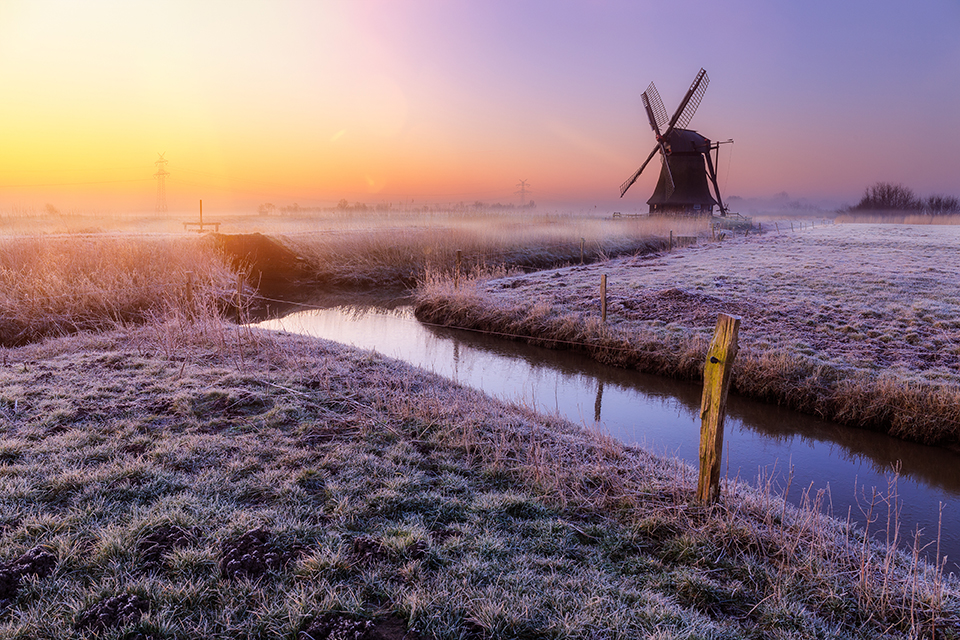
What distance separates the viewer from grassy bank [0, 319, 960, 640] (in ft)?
9.55

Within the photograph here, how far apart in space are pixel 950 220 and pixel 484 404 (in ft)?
270

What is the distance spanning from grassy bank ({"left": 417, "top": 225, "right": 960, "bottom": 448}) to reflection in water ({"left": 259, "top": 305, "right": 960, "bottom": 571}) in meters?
0.38

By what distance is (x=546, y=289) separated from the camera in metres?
16.4

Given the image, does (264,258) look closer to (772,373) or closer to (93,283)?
(93,283)

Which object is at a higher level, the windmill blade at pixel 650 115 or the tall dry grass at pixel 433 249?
the windmill blade at pixel 650 115

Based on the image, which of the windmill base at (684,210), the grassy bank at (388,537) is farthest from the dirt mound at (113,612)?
the windmill base at (684,210)

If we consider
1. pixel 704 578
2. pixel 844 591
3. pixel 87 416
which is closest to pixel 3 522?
pixel 87 416

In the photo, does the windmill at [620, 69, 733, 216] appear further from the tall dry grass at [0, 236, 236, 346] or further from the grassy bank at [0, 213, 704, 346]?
the tall dry grass at [0, 236, 236, 346]

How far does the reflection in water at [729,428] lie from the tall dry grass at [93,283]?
5.28 m

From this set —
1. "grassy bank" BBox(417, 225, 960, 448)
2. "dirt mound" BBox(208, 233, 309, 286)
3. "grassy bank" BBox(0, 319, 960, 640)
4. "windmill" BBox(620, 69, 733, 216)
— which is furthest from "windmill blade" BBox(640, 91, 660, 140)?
"grassy bank" BBox(0, 319, 960, 640)

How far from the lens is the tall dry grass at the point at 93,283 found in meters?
11.1

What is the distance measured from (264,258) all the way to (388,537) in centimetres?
2083

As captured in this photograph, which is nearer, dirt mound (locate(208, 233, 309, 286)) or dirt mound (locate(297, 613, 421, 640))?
dirt mound (locate(297, 613, 421, 640))

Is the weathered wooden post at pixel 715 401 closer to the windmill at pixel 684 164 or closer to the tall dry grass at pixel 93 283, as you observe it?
the tall dry grass at pixel 93 283
